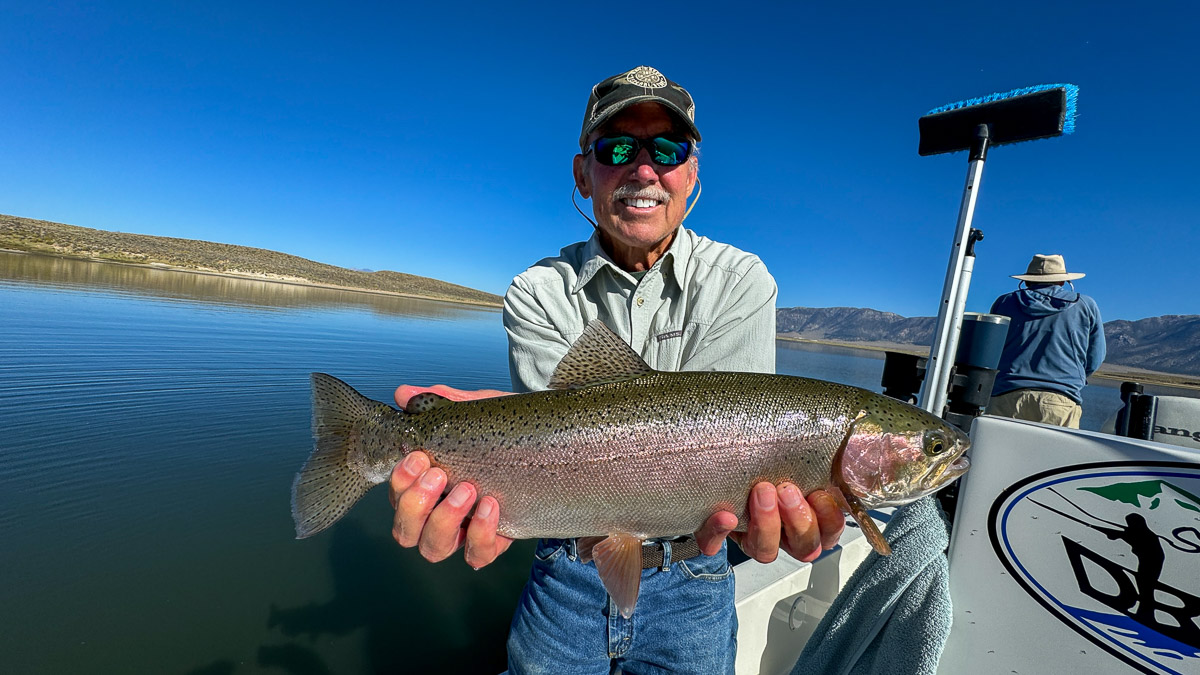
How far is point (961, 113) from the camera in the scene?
16.4 feet

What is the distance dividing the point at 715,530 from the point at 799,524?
416 millimetres

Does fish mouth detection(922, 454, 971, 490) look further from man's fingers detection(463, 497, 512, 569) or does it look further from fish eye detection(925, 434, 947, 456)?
man's fingers detection(463, 497, 512, 569)

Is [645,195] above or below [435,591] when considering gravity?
above

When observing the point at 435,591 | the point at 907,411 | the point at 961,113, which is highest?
the point at 961,113

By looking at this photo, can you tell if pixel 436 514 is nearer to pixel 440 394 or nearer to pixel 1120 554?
pixel 440 394

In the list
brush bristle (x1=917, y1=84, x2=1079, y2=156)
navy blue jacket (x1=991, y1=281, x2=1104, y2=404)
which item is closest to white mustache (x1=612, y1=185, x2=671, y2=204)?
brush bristle (x1=917, y1=84, x2=1079, y2=156)

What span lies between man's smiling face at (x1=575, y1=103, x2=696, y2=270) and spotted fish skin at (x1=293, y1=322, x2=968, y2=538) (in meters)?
0.84

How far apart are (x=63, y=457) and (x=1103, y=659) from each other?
39.9 ft

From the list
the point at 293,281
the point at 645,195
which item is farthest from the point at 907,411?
the point at 293,281

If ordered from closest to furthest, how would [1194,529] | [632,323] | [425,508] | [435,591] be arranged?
[1194,529], [425,508], [632,323], [435,591]

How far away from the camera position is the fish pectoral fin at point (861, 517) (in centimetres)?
241

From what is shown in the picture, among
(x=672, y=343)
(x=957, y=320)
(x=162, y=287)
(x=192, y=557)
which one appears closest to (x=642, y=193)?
(x=672, y=343)

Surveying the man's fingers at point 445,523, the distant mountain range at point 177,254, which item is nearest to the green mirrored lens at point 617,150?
the man's fingers at point 445,523

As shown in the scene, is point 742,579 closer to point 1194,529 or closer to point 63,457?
point 1194,529
